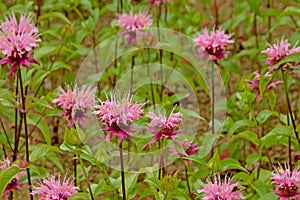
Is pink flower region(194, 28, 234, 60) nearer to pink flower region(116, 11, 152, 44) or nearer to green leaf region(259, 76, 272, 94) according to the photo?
green leaf region(259, 76, 272, 94)

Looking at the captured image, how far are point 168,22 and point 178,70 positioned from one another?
383 mm

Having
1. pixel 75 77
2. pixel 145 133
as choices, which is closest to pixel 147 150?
pixel 145 133

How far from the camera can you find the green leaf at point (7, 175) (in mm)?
1534

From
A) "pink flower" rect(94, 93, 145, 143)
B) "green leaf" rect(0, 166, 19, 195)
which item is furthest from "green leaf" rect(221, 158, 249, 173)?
"green leaf" rect(0, 166, 19, 195)

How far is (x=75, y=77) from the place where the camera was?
256 centimetres

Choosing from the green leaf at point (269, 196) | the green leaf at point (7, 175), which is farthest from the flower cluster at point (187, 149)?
the green leaf at point (7, 175)

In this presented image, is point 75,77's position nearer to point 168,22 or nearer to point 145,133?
point 168,22

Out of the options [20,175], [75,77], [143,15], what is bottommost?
[20,175]

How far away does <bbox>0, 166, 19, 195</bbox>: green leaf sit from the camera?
1.53 metres

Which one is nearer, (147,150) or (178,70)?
(147,150)

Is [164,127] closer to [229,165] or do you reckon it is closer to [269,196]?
[229,165]

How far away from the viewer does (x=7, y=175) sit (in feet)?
5.07

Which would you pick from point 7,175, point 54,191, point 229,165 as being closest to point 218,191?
point 229,165

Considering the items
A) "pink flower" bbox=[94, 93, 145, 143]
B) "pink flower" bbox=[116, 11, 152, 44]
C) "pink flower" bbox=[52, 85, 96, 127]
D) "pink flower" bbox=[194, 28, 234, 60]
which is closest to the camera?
"pink flower" bbox=[94, 93, 145, 143]
